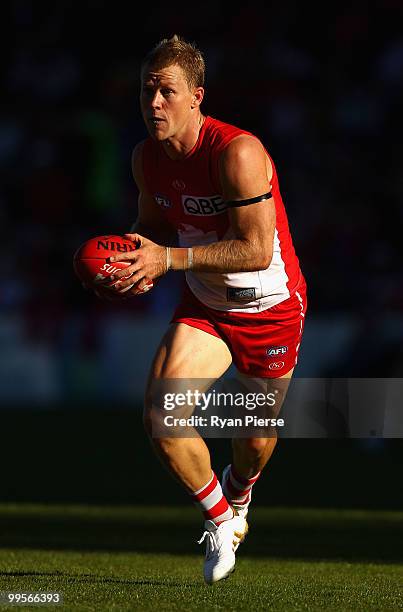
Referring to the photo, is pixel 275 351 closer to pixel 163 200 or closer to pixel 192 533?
pixel 163 200

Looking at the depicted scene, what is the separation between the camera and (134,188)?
17.5 metres

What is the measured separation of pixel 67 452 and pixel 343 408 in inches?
107

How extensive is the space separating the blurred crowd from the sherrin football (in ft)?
28.8

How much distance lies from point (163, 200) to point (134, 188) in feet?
36.6

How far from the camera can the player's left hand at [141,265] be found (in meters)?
5.74

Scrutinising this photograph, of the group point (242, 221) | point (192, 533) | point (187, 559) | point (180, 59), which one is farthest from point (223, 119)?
point (242, 221)

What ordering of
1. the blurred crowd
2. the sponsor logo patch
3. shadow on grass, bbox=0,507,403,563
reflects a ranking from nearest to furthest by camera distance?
the sponsor logo patch → shadow on grass, bbox=0,507,403,563 → the blurred crowd

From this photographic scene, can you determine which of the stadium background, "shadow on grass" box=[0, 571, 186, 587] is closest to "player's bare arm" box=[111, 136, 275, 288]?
"shadow on grass" box=[0, 571, 186, 587]

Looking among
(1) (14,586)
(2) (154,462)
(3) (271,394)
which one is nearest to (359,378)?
(2) (154,462)

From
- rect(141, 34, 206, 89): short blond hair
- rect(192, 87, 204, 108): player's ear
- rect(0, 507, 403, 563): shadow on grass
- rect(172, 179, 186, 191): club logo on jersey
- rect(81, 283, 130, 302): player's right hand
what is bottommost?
rect(0, 507, 403, 563): shadow on grass

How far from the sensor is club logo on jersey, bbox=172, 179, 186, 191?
6.21 metres

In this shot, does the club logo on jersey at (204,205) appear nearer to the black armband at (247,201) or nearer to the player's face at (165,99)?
the black armband at (247,201)

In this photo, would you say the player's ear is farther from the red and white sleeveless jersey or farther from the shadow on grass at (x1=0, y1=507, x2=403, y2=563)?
the shadow on grass at (x1=0, y1=507, x2=403, y2=563)

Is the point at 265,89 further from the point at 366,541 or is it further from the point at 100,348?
the point at 366,541
